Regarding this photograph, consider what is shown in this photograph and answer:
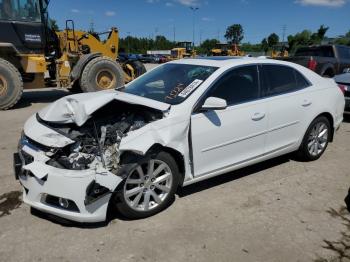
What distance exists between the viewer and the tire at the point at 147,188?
11.8ft

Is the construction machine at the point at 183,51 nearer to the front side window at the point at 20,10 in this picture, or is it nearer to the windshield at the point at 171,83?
the front side window at the point at 20,10

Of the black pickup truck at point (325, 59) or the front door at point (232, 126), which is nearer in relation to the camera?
the front door at point (232, 126)

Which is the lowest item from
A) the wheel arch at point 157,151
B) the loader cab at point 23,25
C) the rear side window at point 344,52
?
the wheel arch at point 157,151

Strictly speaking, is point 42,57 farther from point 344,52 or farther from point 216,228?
point 344,52

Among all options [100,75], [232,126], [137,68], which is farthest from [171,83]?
[137,68]

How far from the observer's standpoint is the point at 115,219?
381 centimetres

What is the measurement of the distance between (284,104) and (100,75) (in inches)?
298

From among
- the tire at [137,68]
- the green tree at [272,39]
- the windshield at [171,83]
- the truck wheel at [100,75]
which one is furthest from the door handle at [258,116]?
the green tree at [272,39]

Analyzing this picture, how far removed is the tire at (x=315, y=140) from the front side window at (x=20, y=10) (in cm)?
834

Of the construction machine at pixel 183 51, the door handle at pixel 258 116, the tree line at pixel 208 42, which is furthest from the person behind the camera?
the tree line at pixel 208 42

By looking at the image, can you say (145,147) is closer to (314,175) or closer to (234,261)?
(234,261)

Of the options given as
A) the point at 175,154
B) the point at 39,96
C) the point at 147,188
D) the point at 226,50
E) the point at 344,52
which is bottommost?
the point at 39,96

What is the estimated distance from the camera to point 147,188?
12.4ft

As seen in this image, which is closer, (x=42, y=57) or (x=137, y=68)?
(x=42, y=57)
